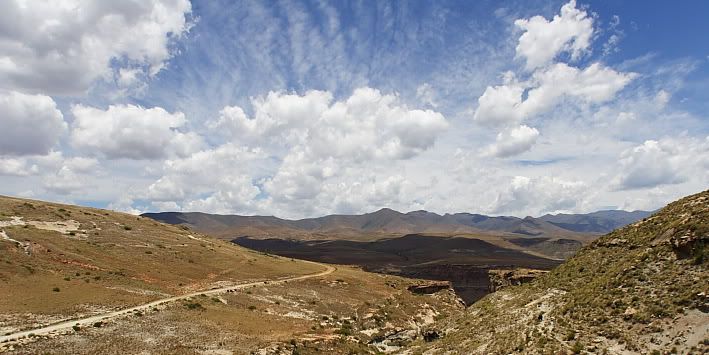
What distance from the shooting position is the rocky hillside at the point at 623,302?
21.7 meters

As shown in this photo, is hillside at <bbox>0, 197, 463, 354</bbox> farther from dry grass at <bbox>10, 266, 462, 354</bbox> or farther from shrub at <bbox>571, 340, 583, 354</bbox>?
shrub at <bbox>571, 340, 583, 354</bbox>

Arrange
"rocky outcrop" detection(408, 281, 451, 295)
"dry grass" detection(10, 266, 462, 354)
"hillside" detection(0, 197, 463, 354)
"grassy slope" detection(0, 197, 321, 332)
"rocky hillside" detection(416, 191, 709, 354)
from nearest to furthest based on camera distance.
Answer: "rocky hillside" detection(416, 191, 709, 354), "dry grass" detection(10, 266, 462, 354), "hillside" detection(0, 197, 463, 354), "grassy slope" detection(0, 197, 321, 332), "rocky outcrop" detection(408, 281, 451, 295)

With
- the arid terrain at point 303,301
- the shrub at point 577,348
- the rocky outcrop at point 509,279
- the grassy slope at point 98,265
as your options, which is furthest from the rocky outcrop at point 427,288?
the shrub at point 577,348

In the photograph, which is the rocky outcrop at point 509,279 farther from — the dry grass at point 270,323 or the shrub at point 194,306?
the shrub at point 194,306

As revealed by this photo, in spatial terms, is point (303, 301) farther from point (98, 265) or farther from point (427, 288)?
point (427, 288)

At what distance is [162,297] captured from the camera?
53.9 metres

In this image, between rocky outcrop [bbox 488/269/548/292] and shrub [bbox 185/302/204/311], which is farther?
rocky outcrop [bbox 488/269/548/292]

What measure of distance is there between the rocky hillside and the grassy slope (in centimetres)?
3678

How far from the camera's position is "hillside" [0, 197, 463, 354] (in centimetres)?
3788

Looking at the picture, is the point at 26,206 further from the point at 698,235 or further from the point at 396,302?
the point at 698,235

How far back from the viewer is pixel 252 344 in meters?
40.5

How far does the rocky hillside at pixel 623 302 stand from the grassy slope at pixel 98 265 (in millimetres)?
36784

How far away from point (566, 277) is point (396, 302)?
4418 centimetres

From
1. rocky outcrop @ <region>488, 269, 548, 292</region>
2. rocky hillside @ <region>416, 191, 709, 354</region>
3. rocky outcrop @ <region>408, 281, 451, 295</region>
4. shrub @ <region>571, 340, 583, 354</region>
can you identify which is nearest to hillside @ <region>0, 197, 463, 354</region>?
rocky outcrop @ <region>408, 281, 451, 295</region>
